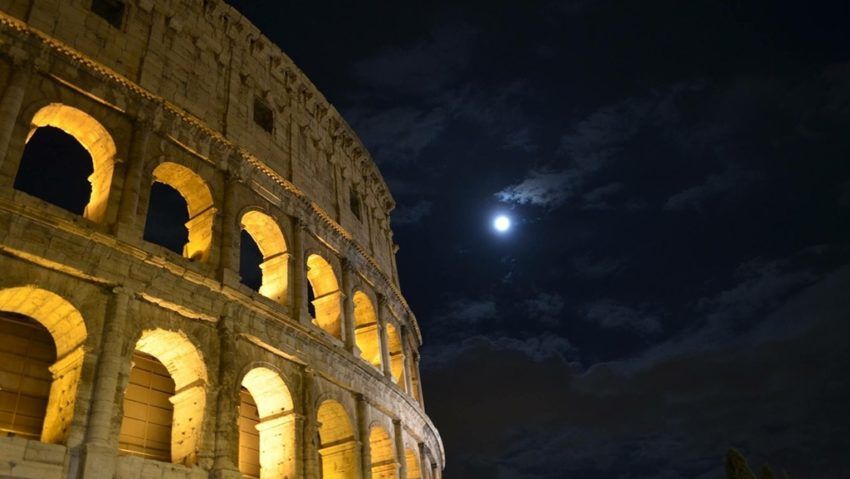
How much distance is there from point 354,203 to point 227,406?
10.5 m

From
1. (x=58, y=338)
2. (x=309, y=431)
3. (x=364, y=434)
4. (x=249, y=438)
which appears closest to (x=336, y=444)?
(x=364, y=434)

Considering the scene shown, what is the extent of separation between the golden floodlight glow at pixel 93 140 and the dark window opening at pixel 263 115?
4926 mm

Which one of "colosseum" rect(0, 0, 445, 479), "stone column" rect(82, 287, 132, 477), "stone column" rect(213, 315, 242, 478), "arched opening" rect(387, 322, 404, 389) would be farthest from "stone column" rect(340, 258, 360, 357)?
"stone column" rect(82, 287, 132, 477)

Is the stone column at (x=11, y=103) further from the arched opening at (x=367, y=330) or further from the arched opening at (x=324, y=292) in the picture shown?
the arched opening at (x=367, y=330)

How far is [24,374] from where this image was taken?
10484 millimetres

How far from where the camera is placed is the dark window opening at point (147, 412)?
442 inches

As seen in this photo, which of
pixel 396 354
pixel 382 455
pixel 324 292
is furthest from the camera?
pixel 396 354

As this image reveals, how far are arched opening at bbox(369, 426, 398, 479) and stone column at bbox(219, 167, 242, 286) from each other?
6037mm

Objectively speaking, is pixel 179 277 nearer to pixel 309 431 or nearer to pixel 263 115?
pixel 309 431

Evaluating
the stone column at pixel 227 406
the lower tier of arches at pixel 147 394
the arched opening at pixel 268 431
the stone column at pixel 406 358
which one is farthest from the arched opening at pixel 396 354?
the stone column at pixel 227 406

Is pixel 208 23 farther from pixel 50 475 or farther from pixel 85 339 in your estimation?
pixel 50 475

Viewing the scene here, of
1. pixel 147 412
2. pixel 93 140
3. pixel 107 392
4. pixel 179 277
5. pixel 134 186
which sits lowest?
pixel 107 392

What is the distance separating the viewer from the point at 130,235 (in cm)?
1108

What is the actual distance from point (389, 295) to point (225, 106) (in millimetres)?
8193
